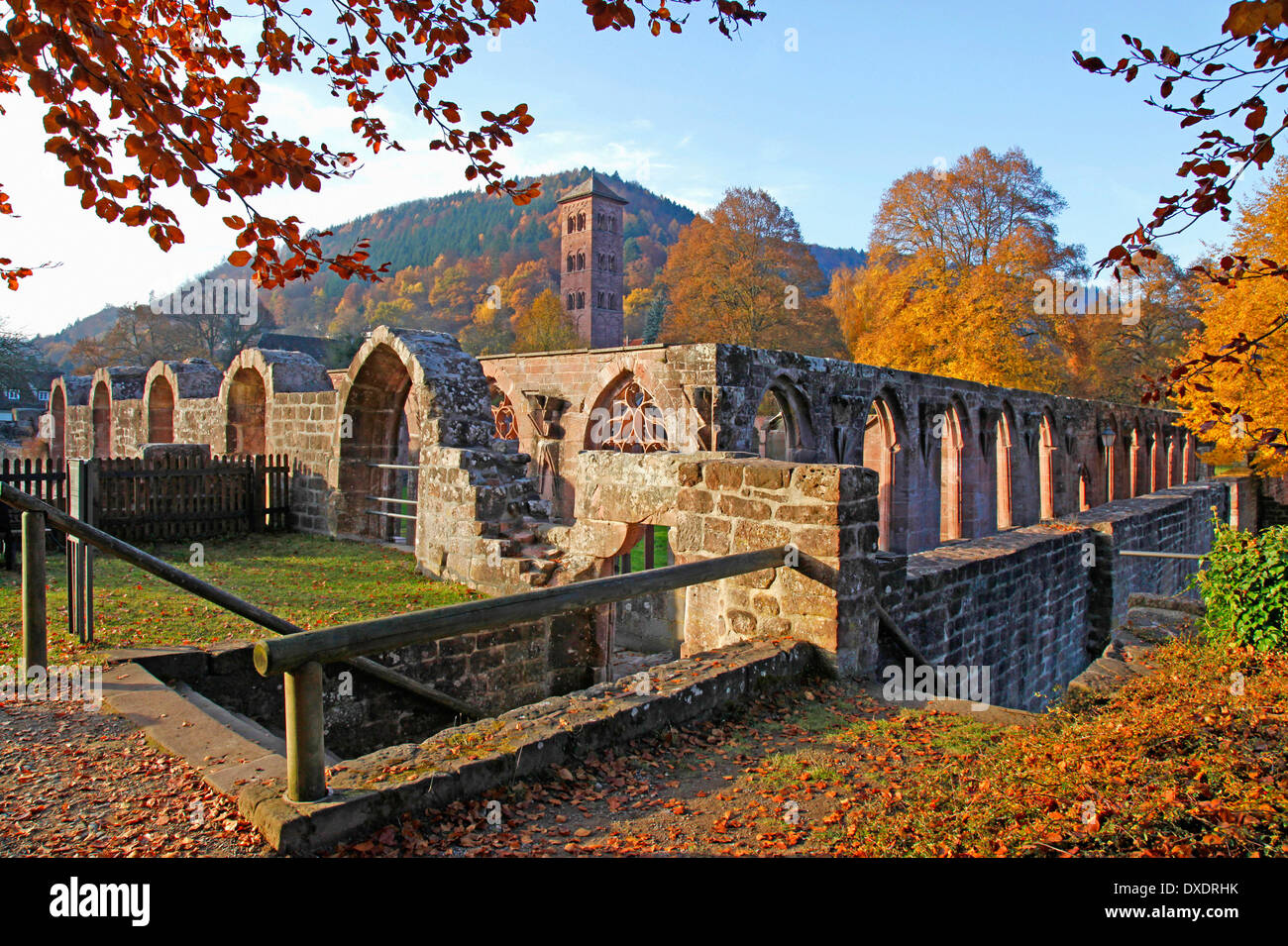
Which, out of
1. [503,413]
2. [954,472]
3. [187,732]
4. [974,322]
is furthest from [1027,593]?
[974,322]

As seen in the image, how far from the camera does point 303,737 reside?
9.58 feet

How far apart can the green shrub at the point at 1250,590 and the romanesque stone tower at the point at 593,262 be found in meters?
57.9

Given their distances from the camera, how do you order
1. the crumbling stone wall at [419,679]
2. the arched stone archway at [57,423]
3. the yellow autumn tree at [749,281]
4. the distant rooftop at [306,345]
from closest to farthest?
the crumbling stone wall at [419,679] < the arched stone archway at [57,423] < the yellow autumn tree at [749,281] < the distant rooftop at [306,345]

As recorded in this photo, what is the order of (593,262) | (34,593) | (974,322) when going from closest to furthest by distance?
(34,593) < (974,322) < (593,262)

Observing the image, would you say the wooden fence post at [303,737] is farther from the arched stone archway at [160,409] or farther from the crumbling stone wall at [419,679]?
the arched stone archway at [160,409]

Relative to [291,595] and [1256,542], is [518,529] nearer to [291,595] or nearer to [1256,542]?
[291,595]

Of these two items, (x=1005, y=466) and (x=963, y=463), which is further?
(x=1005, y=466)

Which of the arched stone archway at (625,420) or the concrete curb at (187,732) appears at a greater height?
the arched stone archway at (625,420)

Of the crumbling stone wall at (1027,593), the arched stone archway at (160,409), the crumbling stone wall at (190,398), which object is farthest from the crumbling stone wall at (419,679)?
the arched stone archway at (160,409)

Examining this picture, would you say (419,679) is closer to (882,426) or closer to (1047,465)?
(882,426)

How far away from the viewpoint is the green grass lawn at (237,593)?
237 inches

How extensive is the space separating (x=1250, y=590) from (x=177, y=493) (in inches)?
457

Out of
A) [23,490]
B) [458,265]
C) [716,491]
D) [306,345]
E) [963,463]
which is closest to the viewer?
[716,491]
